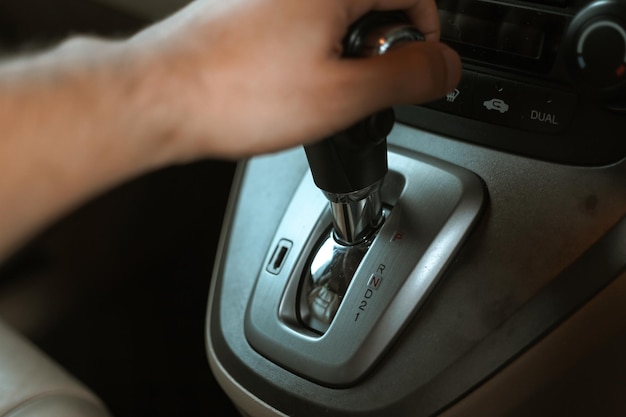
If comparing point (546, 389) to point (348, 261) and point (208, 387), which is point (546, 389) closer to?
point (348, 261)

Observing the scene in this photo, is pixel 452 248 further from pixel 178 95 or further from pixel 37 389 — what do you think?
pixel 37 389

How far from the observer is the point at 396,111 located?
0.56 metres

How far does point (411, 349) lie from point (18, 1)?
969mm

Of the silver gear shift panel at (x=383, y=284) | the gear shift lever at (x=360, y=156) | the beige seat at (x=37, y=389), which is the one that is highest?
the gear shift lever at (x=360, y=156)

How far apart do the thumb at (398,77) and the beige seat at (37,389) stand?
419 mm

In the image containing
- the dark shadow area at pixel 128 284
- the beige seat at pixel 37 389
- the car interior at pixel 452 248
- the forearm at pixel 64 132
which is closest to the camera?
the forearm at pixel 64 132

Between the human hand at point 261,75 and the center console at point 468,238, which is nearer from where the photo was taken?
the human hand at point 261,75

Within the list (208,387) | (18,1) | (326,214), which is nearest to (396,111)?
(326,214)

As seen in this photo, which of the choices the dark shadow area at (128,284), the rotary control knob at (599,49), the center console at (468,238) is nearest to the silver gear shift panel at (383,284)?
the center console at (468,238)

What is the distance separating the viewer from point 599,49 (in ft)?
1.33

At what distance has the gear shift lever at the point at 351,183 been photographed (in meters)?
0.36

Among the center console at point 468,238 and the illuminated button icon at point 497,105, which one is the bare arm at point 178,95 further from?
the illuminated button icon at point 497,105

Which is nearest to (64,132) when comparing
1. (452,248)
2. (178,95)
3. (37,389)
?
(178,95)

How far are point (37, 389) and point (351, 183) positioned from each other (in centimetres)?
38
